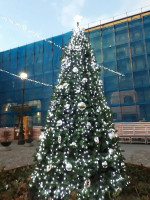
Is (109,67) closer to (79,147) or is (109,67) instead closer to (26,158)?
(26,158)

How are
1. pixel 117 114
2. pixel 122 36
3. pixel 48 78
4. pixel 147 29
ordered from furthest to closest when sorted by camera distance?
pixel 48 78 → pixel 122 36 → pixel 147 29 → pixel 117 114

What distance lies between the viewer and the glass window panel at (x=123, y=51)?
→ 15.0m

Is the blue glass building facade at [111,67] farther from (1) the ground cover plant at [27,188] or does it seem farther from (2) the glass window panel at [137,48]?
(1) the ground cover plant at [27,188]

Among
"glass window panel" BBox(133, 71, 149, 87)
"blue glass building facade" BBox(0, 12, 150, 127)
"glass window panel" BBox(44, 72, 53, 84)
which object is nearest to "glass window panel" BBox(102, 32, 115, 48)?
"blue glass building facade" BBox(0, 12, 150, 127)

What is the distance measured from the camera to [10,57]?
66.3ft

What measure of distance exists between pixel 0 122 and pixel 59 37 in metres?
13.0

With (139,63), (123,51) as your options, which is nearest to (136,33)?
(123,51)

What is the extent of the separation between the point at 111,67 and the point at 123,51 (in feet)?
6.55

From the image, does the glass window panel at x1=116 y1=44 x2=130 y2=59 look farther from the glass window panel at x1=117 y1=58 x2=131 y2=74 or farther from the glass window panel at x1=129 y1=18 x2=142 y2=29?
the glass window panel at x1=129 y1=18 x2=142 y2=29

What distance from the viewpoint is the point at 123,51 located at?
1516 centimetres

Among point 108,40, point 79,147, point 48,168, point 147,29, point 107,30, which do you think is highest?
point 107,30

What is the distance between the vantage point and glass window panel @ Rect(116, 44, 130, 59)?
1501 centimetres

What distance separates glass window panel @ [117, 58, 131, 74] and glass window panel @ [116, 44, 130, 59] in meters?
0.51

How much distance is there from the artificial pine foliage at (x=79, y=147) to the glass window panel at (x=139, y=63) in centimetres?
1259
